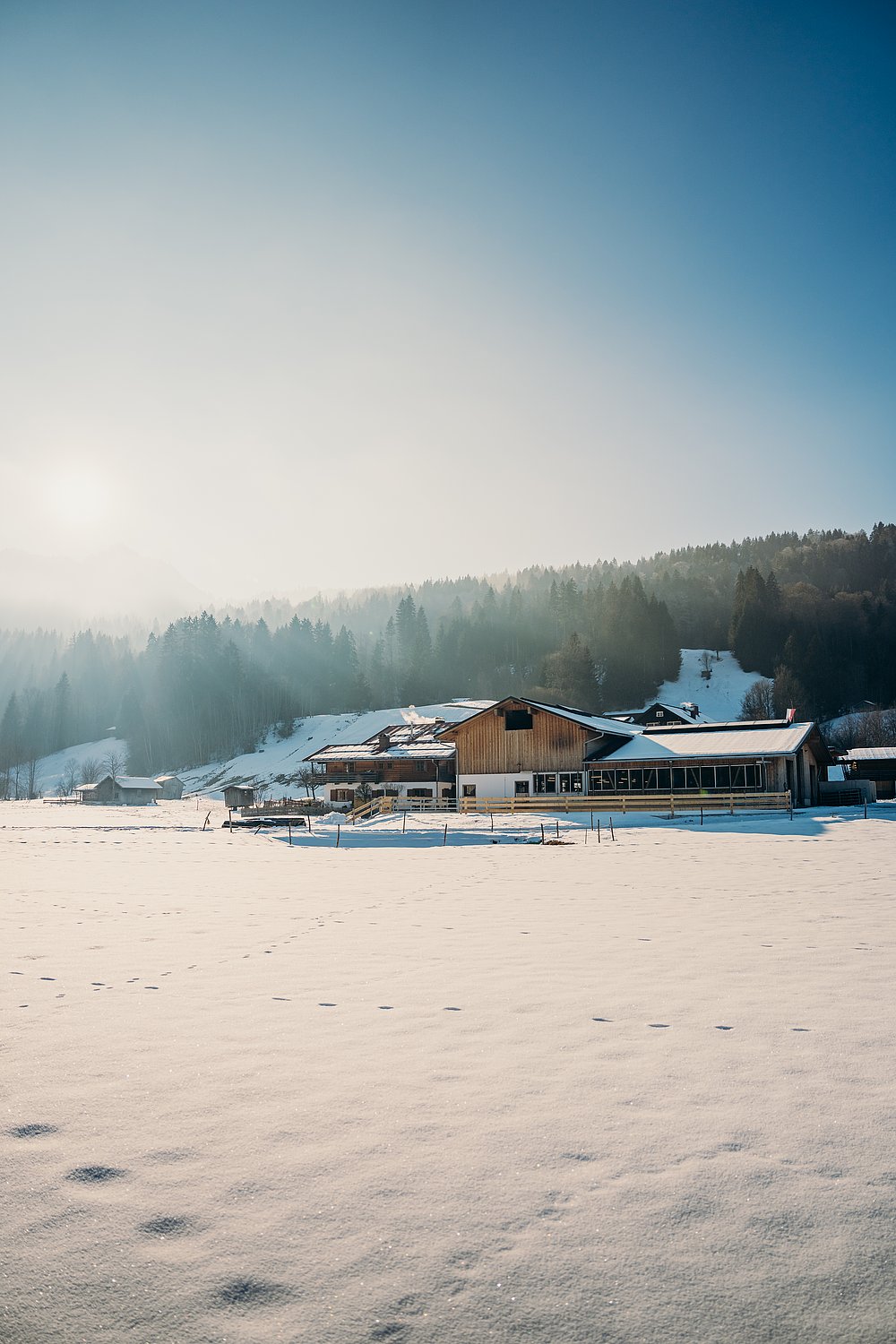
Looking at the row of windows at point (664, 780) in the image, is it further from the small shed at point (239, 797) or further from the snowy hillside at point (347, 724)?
the snowy hillside at point (347, 724)

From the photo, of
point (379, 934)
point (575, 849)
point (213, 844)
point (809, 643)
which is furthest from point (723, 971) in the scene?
point (809, 643)

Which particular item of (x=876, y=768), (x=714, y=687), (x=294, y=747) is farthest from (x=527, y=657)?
(x=876, y=768)

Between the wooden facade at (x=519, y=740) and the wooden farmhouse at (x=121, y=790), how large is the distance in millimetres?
56499

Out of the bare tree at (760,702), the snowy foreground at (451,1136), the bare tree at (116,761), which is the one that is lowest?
the snowy foreground at (451,1136)

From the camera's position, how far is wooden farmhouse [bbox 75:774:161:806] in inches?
3743

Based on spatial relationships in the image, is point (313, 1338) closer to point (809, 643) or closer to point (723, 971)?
point (723, 971)

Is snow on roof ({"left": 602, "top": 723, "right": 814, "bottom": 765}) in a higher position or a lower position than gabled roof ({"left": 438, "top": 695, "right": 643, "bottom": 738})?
lower

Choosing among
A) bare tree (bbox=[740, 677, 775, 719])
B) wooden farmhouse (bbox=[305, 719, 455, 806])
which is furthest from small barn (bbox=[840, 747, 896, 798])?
bare tree (bbox=[740, 677, 775, 719])

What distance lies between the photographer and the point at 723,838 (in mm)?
29469

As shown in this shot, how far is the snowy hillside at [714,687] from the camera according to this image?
4299 inches

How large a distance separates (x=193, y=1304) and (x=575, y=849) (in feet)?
83.4

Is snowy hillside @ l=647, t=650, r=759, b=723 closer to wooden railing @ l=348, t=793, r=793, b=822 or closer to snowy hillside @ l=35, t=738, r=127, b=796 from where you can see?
wooden railing @ l=348, t=793, r=793, b=822

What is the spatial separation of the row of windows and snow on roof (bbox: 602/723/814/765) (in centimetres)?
115

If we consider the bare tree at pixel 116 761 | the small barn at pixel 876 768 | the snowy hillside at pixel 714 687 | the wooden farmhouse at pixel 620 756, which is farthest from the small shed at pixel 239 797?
the bare tree at pixel 116 761
